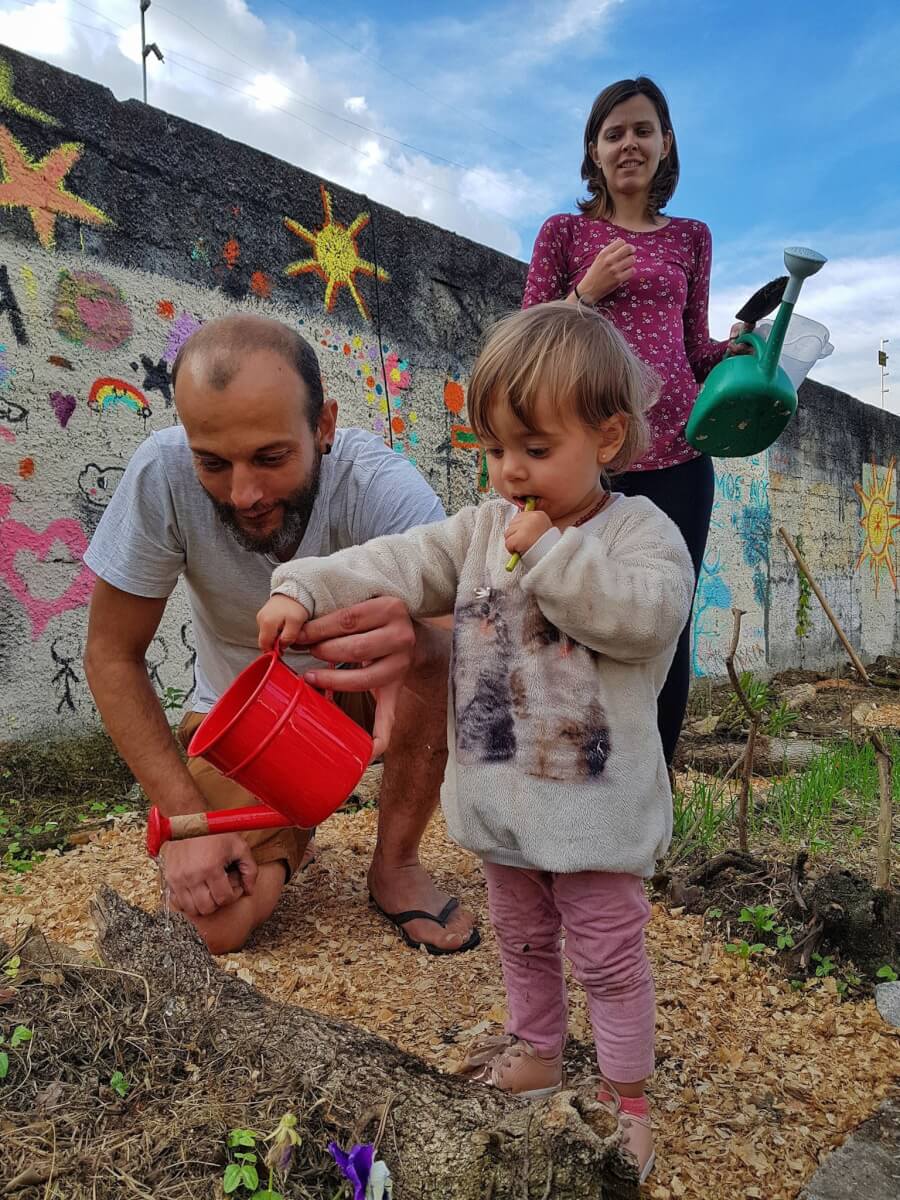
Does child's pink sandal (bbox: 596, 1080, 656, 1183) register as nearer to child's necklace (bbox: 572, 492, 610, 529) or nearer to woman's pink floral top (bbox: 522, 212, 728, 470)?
child's necklace (bbox: 572, 492, 610, 529)

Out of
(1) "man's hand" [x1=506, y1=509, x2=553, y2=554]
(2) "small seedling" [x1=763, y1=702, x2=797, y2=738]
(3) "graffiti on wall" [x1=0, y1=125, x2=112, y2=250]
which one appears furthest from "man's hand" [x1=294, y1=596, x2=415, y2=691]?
(2) "small seedling" [x1=763, y1=702, x2=797, y2=738]

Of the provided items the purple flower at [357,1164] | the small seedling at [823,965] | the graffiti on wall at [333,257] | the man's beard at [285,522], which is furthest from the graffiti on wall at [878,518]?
the purple flower at [357,1164]

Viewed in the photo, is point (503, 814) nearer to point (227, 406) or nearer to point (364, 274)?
point (227, 406)

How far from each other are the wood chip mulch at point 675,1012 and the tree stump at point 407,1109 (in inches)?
14.7

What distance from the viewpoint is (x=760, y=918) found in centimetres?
209

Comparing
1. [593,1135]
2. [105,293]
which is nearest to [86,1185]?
[593,1135]

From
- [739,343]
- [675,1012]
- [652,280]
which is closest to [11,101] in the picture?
[652,280]

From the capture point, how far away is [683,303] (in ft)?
7.89

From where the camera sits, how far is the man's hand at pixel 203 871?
191 centimetres

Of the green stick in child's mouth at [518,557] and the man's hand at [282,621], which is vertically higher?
the green stick in child's mouth at [518,557]

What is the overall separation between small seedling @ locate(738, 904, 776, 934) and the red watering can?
1204 mm

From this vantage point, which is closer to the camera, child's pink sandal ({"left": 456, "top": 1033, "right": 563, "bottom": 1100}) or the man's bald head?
Result: child's pink sandal ({"left": 456, "top": 1033, "right": 563, "bottom": 1100})

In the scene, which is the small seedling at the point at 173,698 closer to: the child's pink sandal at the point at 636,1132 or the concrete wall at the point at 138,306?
the concrete wall at the point at 138,306

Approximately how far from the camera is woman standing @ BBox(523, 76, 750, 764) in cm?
232
